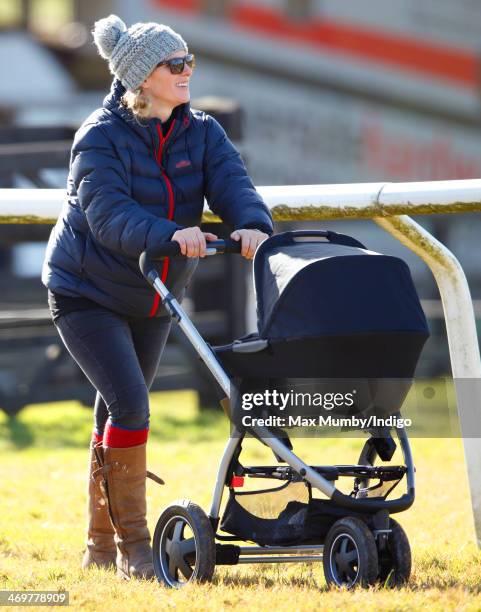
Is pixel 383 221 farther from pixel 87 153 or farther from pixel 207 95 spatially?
pixel 207 95

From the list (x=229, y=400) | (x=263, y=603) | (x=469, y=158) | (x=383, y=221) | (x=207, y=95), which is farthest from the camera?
(x=469, y=158)

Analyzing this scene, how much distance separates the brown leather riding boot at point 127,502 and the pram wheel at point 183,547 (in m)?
0.22

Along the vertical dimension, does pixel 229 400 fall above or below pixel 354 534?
above

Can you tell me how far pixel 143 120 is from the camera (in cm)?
426

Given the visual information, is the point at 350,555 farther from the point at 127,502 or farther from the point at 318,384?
the point at 127,502

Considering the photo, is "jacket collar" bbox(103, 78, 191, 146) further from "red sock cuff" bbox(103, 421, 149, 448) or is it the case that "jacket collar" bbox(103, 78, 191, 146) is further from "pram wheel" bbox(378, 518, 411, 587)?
"pram wheel" bbox(378, 518, 411, 587)

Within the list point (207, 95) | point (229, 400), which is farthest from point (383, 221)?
point (207, 95)

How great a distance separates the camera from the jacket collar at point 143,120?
424cm

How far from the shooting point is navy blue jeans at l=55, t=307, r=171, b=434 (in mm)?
4301

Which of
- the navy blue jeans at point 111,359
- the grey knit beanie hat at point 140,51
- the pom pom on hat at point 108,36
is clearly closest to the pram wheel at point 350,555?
the navy blue jeans at point 111,359

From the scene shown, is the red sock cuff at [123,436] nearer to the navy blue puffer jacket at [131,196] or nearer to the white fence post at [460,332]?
the navy blue puffer jacket at [131,196]

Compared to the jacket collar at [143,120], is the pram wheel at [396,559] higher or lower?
lower

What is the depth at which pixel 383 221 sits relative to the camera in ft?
14.6

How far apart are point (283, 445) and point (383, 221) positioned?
35.6 inches
